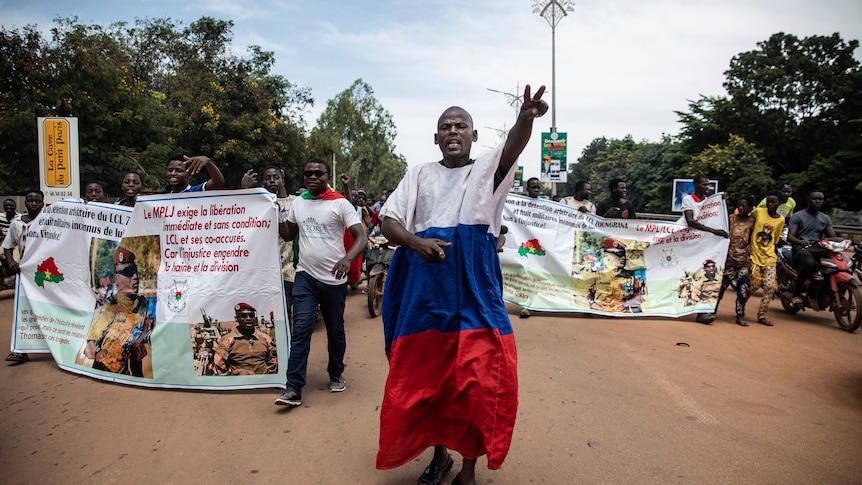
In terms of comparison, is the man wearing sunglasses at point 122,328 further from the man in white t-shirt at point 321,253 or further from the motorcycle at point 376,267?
the motorcycle at point 376,267

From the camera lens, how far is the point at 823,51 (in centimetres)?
3303

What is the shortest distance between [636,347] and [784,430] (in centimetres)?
222

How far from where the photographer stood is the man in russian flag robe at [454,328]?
105 inches

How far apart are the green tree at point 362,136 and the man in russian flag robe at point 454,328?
44.4 meters

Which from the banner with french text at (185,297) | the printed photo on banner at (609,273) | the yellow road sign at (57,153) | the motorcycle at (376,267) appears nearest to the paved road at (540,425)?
the banner with french text at (185,297)

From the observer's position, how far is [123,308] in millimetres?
4801

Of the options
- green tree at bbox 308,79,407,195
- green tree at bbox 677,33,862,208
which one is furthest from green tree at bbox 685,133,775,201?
green tree at bbox 308,79,407,195

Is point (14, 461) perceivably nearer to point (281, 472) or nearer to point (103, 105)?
point (281, 472)

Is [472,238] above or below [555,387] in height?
above

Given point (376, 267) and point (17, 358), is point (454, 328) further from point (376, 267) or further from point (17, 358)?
point (376, 267)

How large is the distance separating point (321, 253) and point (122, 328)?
1.82 m

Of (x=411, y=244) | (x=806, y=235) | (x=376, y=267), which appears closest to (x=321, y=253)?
(x=411, y=244)

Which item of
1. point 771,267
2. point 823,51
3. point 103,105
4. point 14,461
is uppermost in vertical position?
point 823,51

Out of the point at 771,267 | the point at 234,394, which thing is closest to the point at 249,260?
the point at 234,394
